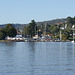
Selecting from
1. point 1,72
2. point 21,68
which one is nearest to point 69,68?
point 21,68

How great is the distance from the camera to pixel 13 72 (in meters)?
36.4

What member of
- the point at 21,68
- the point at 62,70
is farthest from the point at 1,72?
the point at 62,70

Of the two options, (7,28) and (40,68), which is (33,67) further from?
(7,28)

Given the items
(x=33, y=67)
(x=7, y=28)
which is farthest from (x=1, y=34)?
(x=33, y=67)

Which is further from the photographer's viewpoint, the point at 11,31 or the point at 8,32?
the point at 8,32

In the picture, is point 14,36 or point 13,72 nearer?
point 13,72

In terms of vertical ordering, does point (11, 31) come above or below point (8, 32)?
above

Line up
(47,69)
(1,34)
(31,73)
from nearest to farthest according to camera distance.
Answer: (31,73) → (47,69) → (1,34)

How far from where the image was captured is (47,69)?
38.8 meters

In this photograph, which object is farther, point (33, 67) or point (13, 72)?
point (33, 67)

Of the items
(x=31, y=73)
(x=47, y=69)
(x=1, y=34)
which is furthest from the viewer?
(x=1, y=34)

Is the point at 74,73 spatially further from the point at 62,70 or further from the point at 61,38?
the point at 61,38

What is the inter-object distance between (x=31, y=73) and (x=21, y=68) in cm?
359

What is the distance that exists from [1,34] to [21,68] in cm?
15146
